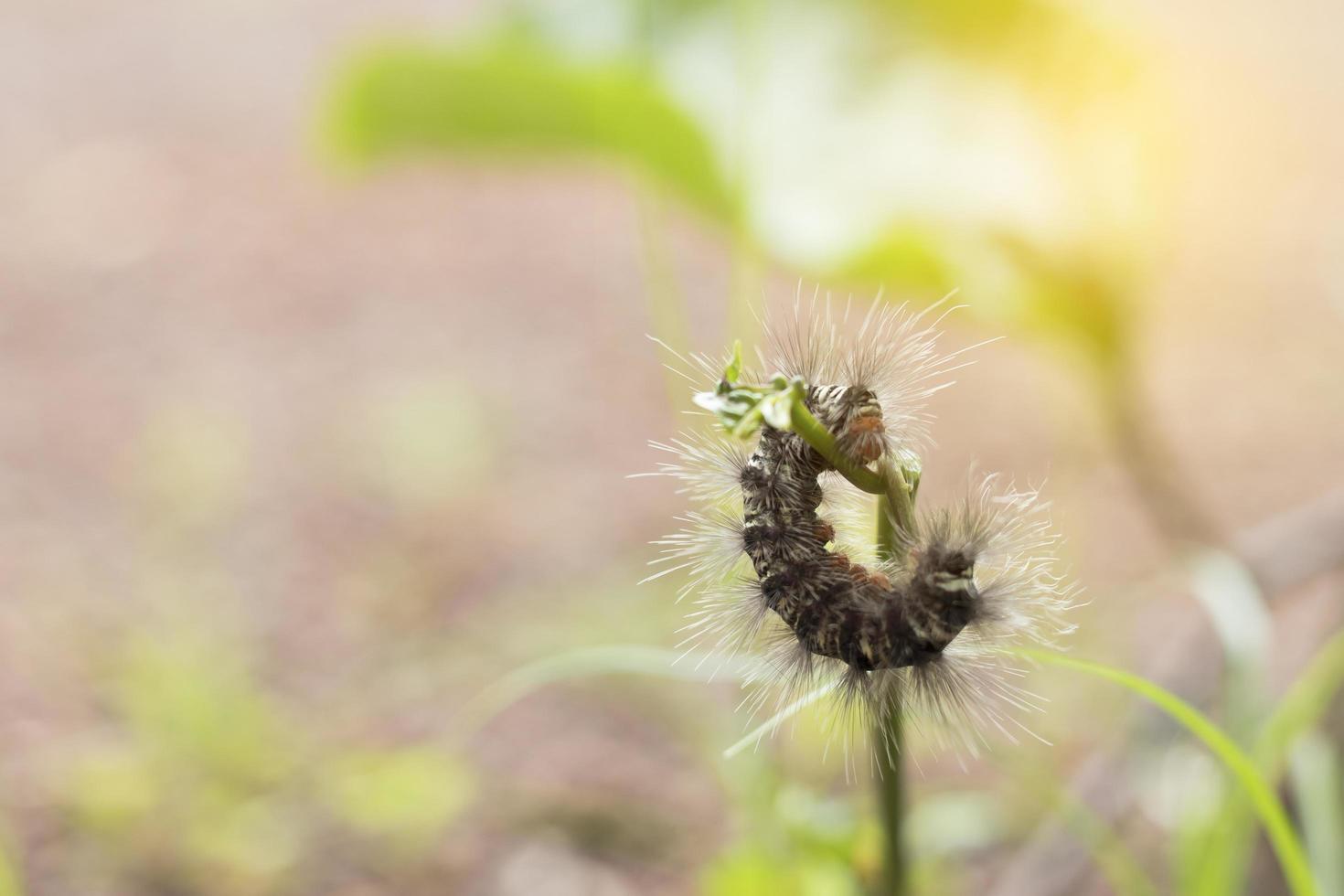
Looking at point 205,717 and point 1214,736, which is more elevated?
point 205,717

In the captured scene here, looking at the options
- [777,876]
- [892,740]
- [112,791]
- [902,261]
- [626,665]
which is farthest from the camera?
[112,791]

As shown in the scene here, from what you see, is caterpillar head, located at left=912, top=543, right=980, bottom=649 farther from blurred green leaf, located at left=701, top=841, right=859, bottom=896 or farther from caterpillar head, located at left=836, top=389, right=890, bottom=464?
blurred green leaf, located at left=701, top=841, right=859, bottom=896

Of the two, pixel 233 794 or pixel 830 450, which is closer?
pixel 830 450

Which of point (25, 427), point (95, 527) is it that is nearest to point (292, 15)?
point (25, 427)

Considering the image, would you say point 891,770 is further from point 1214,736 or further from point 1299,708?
point 1299,708

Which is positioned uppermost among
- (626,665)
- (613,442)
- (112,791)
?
(613,442)

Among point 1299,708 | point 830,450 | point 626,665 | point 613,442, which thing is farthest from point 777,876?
point 613,442

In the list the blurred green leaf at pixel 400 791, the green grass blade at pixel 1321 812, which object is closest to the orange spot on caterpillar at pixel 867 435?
the green grass blade at pixel 1321 812

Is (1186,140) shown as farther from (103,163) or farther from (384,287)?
(103,163)
